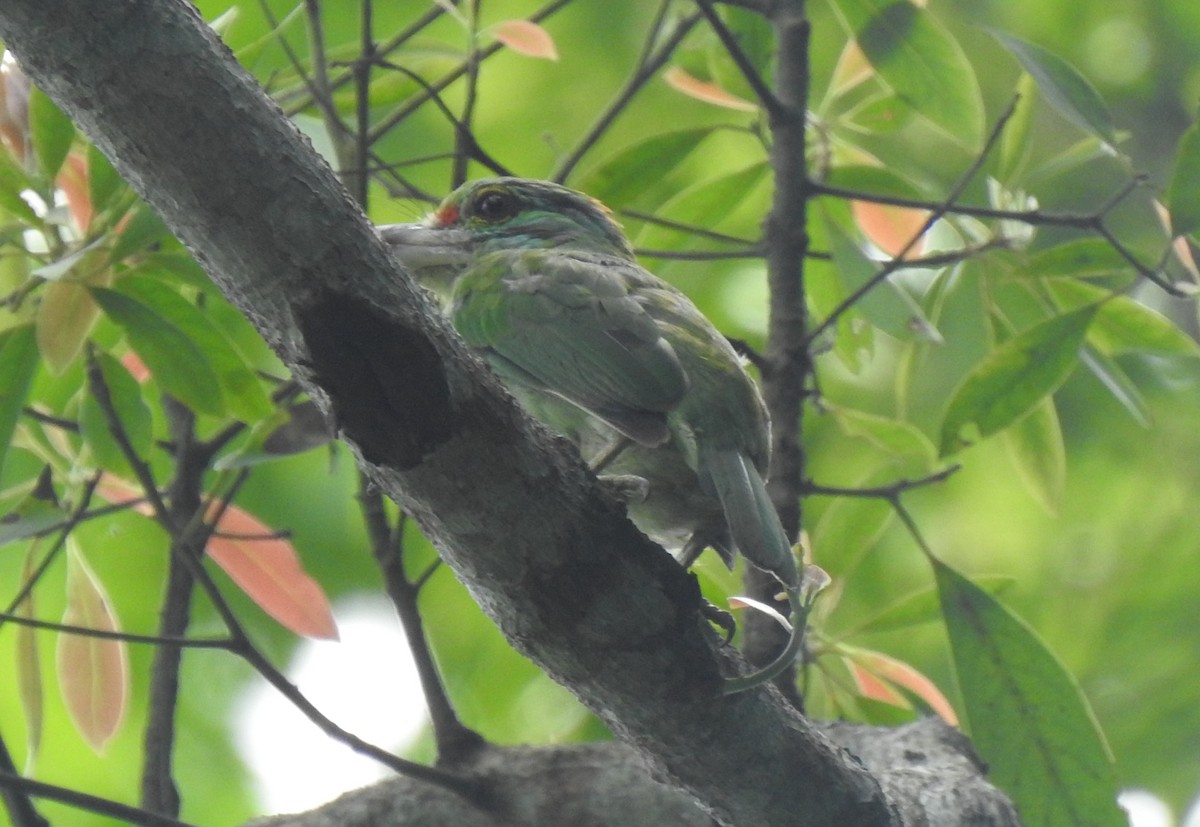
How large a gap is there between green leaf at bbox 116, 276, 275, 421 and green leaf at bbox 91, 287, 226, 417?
18 millimetres

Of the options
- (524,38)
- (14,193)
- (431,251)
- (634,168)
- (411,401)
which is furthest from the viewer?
(634,168)

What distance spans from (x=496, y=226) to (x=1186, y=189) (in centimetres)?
173

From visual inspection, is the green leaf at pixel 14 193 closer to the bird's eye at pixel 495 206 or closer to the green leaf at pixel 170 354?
the green leaf at pixel 170 354

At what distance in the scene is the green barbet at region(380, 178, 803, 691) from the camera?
267 cm

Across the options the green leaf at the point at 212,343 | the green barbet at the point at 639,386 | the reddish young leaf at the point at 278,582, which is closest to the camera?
the green barbet at the point at 639,386

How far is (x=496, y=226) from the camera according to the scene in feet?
12.5

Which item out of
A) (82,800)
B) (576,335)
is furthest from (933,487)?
(82,800)

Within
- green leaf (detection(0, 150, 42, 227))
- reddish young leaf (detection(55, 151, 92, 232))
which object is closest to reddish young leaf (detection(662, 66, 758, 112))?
reddish young leaf (detection(55, 151, 92, 232))

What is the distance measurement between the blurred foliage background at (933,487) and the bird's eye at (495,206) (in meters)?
1.75

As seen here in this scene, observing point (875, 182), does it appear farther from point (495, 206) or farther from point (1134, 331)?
point (495, 206)

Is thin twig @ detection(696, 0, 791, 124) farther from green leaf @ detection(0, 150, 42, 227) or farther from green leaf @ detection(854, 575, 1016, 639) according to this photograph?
green leaf @ detection(0, 150, 42, 227)

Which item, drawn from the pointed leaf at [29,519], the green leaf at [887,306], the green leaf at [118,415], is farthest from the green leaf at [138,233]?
the green leaf at [887,306]

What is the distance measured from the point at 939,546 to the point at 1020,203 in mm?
3046

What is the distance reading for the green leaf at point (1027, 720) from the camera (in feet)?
11.0
